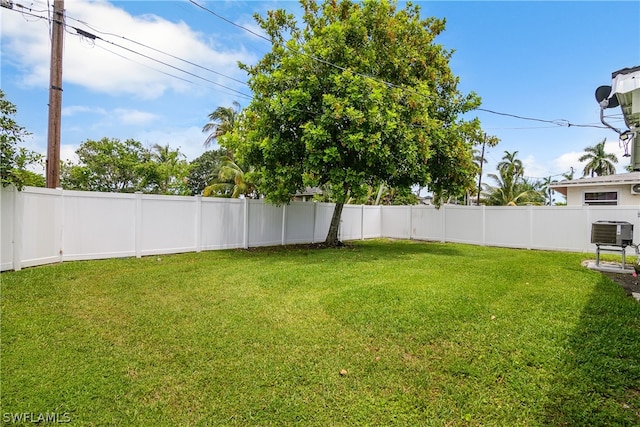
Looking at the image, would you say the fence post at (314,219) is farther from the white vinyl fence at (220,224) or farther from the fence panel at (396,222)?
the fence panel at (396,222)

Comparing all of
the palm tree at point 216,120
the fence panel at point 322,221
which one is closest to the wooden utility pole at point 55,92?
the fence panel at point 322,221

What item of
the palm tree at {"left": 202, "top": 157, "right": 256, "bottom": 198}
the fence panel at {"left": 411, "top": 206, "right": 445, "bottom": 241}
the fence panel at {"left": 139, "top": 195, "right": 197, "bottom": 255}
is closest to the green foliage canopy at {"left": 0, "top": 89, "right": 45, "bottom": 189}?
the fence panel at {"left": 139, "top": 195, "right": 197, "bottom": 255}

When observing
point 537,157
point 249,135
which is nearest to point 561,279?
point 249,135

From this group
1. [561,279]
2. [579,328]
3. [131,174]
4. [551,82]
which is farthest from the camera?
[131,174]

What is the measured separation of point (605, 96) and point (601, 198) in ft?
39.0

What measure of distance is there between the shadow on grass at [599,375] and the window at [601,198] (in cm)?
1184

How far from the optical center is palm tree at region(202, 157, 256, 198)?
57.2 ft

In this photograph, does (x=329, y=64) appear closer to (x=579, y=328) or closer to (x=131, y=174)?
(x=579, y=328)

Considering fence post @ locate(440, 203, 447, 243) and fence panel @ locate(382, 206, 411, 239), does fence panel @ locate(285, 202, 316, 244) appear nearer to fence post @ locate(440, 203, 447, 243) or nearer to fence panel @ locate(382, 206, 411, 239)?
fence panel @ locate(382, 206, 411, 239)

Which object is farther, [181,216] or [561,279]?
[181,216]

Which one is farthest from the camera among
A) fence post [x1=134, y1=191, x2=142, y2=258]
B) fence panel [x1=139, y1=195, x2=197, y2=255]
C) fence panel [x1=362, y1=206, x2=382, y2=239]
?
fence panel [x1=362, y1=206, x2=382, y2=239]

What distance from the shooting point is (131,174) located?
20922 mm

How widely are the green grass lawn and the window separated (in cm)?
995

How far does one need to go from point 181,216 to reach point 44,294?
4.39 metres
